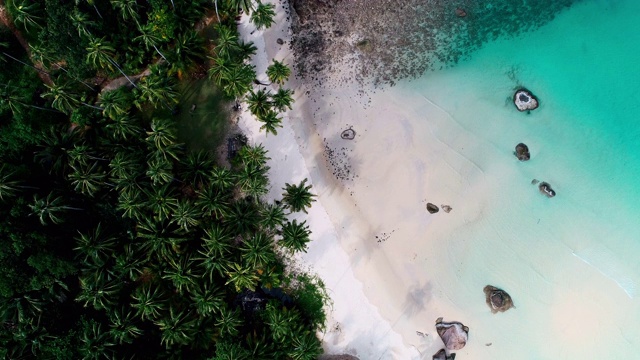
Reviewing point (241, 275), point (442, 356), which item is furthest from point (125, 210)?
point (442, 356)

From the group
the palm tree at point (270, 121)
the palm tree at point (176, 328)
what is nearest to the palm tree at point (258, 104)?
the palm tree at point (270, 121)

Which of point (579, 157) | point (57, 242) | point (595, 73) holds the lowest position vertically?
point (57, 242)

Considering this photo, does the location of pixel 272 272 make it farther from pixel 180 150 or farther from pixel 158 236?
pixel 180 150

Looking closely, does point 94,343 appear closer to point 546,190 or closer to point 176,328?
point 176,328

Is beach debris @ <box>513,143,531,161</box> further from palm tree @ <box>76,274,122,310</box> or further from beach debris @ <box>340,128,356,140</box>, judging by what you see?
palm tree @ <box>76,274,122,310</box>

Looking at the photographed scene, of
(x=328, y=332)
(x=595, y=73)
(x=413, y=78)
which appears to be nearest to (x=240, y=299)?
(x=328, y=332)

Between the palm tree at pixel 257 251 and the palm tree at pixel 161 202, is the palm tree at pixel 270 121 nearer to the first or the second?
the palm tree at pixel 257 251
